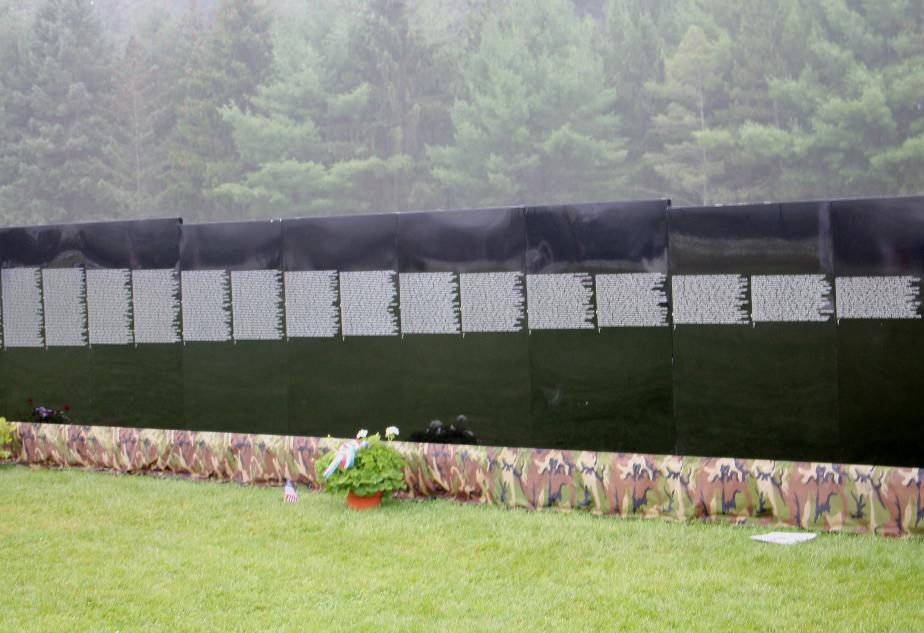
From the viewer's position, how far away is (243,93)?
141 feet

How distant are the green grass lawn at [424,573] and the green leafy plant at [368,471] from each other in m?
0.19

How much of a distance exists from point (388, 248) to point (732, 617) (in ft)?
17.7

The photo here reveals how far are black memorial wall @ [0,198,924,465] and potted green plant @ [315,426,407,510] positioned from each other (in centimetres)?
161

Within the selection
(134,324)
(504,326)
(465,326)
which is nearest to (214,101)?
(134,324)

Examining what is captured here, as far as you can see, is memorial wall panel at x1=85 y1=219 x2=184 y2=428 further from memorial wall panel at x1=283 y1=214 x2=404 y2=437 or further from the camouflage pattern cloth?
the camouflage pattern cloth

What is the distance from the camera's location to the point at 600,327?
909 cm

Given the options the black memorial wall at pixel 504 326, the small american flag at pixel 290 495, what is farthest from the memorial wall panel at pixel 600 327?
the small american flag at pixel 290 495

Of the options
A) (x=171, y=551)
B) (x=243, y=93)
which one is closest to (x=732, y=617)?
(x=171, y=551)

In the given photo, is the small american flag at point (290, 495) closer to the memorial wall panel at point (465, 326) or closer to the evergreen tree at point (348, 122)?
the memorial wall panel at point (465, 326)

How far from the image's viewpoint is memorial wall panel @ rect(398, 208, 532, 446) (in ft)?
30.8

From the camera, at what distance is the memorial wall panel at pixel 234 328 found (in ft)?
34.1

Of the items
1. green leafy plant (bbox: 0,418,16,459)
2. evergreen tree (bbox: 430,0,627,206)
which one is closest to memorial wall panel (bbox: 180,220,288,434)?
green leafy plant (bbox: 0,418,16,459)

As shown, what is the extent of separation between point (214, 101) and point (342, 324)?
1389 inches

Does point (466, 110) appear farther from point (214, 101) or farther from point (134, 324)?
point (134, 324)
